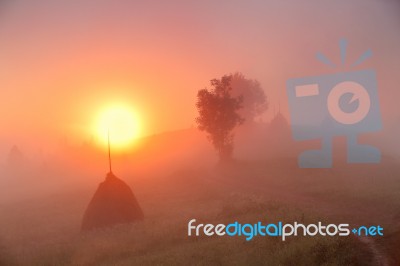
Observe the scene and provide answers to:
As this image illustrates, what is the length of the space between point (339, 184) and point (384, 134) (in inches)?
535

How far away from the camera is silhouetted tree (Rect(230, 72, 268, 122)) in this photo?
41969mm

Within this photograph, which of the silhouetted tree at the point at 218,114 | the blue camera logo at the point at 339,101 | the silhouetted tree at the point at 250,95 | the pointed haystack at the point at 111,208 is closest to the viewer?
the blue camera logo at the point at 339,101

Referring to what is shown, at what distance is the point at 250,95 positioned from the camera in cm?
4469

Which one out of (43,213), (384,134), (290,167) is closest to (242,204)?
(290,167)

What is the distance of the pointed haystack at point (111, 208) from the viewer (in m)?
24.4

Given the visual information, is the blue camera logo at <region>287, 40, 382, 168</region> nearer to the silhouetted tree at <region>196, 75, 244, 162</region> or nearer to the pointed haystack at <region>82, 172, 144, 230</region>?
the silhouetted tree at <region>196, 75, 244, 162</region>

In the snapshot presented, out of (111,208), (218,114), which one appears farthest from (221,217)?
(218,114)

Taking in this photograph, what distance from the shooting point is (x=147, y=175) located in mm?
44188

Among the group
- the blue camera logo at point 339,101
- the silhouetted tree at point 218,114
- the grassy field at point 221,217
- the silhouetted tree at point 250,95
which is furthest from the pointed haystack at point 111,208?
the silhouetted tree at point 250,95

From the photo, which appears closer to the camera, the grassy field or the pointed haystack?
the grassy field

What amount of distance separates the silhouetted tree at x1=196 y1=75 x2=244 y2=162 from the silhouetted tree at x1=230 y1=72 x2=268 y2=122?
1.75 m

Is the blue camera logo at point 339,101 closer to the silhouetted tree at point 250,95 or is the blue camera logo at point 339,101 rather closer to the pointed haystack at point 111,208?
the silhouetted tree at point 250,95

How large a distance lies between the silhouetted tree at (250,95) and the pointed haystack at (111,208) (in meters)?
20.5

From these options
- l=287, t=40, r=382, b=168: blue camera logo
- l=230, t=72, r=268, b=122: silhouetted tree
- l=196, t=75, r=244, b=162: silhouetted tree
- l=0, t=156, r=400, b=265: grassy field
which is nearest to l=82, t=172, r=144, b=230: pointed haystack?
l=0, t=156, r=400, b=265: grassy field
